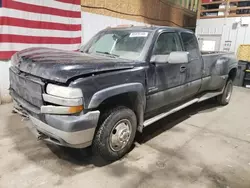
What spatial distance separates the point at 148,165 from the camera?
8.31 ft

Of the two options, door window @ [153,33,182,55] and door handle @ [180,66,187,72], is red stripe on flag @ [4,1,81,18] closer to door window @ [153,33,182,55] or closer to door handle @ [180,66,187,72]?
door window @ [153,33,182,55]

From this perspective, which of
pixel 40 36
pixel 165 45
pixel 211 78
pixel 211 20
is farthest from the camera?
pixel 211 20

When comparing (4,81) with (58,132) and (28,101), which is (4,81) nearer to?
(28,101)

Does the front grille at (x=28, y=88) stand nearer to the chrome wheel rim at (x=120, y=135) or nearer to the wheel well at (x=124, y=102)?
the wheel well at (x=124, y=102)

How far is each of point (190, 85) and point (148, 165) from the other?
5.93 feet

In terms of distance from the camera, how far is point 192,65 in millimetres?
3633

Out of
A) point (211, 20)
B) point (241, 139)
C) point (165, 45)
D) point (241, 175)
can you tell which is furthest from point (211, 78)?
point (211, 20)

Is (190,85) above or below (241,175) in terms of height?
above

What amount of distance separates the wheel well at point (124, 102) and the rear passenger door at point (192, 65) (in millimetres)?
1324

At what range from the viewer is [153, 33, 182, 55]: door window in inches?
117

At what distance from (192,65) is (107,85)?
2.04 m

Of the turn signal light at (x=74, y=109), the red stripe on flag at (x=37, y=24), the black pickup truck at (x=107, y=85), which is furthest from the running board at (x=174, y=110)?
the red stripe on flag at (x=37, y=24)

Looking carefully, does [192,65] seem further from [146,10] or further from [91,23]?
[146,10]

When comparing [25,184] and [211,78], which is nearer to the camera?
[25,184]
